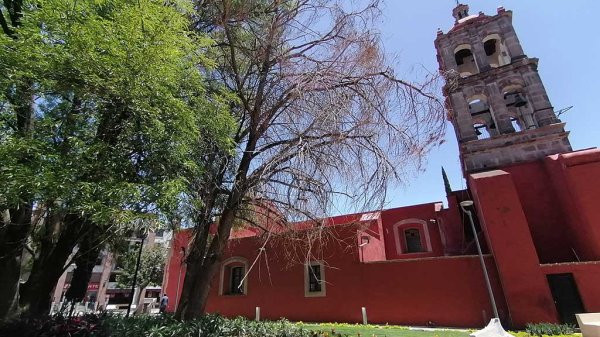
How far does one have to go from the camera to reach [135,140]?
586 cm

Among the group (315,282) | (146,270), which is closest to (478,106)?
(315,282)

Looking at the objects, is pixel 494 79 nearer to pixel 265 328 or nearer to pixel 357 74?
pixel 357 74

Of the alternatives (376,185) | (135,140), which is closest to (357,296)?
(376,185)

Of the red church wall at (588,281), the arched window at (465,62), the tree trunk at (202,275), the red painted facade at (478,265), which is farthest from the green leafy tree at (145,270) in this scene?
the red church wall at (588,281)

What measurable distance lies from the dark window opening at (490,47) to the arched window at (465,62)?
841 millimetres

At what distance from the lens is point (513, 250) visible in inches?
462

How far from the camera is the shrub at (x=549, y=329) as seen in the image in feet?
31.5

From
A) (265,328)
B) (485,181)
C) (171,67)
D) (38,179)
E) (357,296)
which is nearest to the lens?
(38,179)

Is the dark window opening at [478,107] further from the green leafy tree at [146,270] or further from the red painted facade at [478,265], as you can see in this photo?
the green leafy tree at [146,270]

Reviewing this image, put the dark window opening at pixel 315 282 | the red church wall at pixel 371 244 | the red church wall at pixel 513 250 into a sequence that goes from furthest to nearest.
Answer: the dark window opening at pixel 315 282 < the red church wall at pixel 371 244 < the red church wall at pixel 513 250

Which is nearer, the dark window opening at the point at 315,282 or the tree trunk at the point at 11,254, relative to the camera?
the tree trunk at the point at 11,254

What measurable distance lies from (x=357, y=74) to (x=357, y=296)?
11038mm

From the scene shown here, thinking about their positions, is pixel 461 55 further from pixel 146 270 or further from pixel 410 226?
pixel 146 270

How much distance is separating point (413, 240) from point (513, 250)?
6647 millimetres
